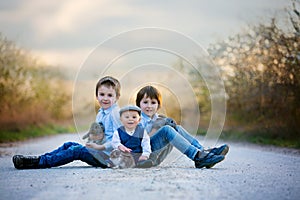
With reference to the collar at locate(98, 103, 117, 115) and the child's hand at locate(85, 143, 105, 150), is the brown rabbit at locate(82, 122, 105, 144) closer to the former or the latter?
the child's hand at locate(85, 143, 105, 150)

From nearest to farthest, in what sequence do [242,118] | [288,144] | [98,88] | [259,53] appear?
[98,88], [288,144], [259,53], [242,118]

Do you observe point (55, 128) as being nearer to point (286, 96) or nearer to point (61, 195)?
point (286, 96)

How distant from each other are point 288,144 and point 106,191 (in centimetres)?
825

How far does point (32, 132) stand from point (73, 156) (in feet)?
40.1

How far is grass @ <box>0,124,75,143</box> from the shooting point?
15.7 meters

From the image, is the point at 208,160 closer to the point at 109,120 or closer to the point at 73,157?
the point at 109,120

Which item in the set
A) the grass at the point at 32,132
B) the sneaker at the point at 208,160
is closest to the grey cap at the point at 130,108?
the sneaker at the point at 208,160

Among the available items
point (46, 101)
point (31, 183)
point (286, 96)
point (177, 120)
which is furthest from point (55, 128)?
point (31, 183)

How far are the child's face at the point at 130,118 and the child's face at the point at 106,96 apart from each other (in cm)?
30

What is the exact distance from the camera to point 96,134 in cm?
657

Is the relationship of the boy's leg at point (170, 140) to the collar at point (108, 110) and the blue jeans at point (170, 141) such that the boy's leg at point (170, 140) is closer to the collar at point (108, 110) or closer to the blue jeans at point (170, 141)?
the blue jeans at point (170, 141)

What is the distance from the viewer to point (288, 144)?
12281 millimetres

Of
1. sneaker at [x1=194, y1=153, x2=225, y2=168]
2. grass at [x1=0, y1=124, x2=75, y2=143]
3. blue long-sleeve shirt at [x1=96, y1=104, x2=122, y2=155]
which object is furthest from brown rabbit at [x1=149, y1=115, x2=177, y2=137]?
grass at [x1=0, y1=124, x2=75, y2=143]

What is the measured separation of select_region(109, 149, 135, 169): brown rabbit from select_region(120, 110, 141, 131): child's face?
33 centimetres
